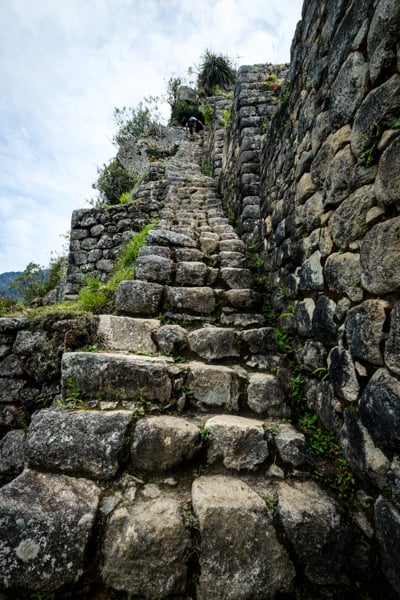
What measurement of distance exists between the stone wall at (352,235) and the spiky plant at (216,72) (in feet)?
36.6

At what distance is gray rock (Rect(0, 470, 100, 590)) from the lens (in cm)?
107

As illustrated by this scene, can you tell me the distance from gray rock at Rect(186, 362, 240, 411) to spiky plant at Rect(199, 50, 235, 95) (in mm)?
13246

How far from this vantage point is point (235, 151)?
4805 millimetres

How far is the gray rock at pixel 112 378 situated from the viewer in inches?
68.0

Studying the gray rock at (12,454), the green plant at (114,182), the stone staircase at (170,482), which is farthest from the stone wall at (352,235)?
the green plant at (114,182)

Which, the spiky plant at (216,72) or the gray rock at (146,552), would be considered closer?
the gray rock at (146,552)

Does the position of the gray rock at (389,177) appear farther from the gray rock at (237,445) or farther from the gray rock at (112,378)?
the gray rock at (112,378)

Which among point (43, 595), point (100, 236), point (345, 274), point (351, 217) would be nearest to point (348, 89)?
point (351, 217)

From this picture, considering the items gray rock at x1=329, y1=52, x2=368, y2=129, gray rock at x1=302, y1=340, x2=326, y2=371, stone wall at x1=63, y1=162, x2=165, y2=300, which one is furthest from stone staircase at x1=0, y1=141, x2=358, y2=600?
→ stone wall at x1=63, y1=162, x2=165, y2=300

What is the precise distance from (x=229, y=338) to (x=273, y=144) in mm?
2329

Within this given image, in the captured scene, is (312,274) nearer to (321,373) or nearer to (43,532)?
(321,373)

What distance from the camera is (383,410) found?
3.68ft

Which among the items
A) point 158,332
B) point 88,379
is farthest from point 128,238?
point 88,379

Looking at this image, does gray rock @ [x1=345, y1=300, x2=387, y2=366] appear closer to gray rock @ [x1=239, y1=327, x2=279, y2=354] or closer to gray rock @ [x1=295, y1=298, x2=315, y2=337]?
gray rock @ [x1=295, y1=298, x2=315, y2=337]
